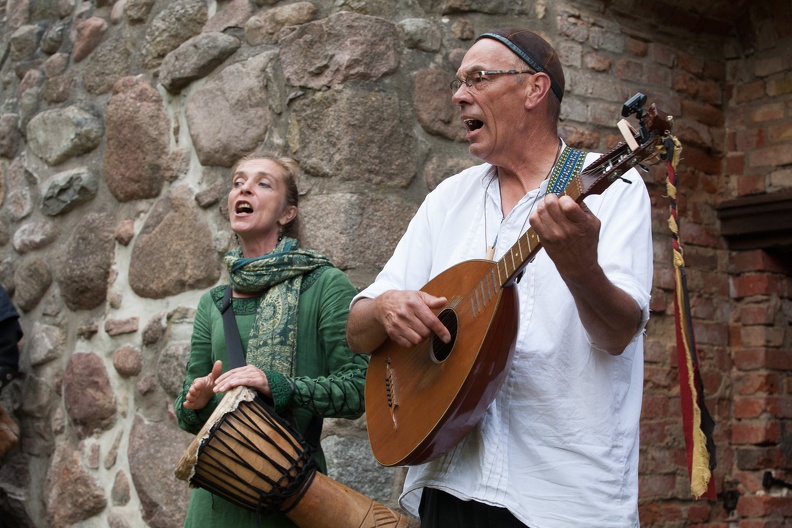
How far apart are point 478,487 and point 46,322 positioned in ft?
9.91

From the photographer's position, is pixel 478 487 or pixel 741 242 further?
pixel 741 242

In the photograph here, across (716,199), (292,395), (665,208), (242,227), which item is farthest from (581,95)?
(292,395)

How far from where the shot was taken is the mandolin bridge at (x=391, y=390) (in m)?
2.04

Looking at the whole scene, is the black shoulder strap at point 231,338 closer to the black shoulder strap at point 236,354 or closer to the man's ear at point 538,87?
the black shoulder strap at point 236,354

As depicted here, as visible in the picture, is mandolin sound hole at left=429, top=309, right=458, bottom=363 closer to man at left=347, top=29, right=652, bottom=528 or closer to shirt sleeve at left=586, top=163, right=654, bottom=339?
man at left=347, top=29, right=652, bottom=528

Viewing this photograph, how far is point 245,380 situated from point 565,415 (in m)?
0.82

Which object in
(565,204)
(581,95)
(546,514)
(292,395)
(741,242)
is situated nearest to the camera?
(565,204)

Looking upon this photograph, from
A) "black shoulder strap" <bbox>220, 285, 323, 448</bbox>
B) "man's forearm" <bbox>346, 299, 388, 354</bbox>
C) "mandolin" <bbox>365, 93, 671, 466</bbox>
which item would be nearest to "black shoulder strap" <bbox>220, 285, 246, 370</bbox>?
"black shoulder strap" <bbox>220, 285, 323, 448</bbox>

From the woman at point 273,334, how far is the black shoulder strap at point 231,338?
0.02 metres

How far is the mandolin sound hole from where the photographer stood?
195 cm

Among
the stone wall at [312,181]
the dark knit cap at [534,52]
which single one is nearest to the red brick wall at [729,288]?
the stone wall at [312,181]

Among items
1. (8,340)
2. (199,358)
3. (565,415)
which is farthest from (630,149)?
(8,340)

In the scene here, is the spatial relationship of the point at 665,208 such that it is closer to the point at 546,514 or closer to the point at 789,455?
the point at 789,455

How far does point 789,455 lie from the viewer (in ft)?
12.2
